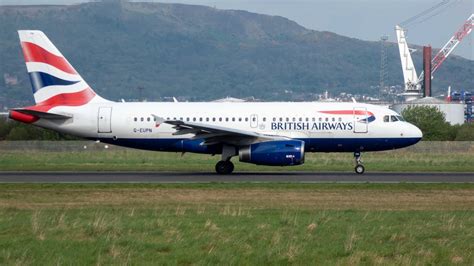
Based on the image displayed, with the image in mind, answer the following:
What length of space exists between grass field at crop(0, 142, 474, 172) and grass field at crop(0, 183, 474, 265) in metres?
15.8

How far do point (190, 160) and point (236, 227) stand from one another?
35750 millimetres

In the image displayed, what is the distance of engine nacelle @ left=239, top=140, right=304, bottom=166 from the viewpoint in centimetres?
4122

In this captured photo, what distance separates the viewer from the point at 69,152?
228ft

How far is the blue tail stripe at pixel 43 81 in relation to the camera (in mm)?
A: 45969

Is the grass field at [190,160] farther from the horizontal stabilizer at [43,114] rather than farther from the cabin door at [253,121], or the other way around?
the cabin door at [253,121]

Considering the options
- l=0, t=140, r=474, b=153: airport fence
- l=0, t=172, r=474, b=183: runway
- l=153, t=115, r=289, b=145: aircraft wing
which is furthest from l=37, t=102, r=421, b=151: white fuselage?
l=0, t=140, r=474, b=153: airport fence

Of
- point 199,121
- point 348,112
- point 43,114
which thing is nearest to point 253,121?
point 199,121

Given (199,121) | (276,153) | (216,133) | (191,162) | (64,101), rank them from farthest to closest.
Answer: (191,162) → (64,101) → (199,121) → (216,133) → (276,153)

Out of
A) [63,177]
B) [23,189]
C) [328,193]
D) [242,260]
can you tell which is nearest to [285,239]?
[242,260]

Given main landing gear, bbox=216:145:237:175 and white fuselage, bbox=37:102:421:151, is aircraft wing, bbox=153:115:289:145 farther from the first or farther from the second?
white fuselage, bbox=37:102:421:151

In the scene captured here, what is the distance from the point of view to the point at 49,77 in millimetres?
46031

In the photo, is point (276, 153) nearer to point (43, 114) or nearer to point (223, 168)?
point (223, 168)

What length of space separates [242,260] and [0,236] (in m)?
5.47

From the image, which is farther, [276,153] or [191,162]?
[191,162]
